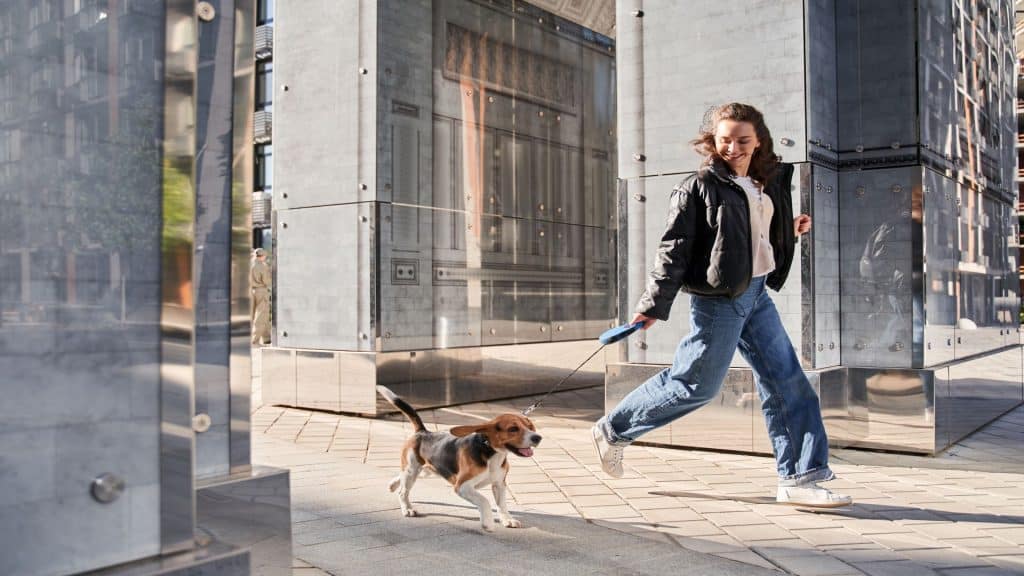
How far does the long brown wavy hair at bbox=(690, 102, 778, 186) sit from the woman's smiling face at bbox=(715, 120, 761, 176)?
0.06 ft

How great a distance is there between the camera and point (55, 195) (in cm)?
204

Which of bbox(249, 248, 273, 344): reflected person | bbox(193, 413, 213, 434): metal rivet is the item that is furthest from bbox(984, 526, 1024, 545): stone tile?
bbox(249, 248, 273, 344): reflected person

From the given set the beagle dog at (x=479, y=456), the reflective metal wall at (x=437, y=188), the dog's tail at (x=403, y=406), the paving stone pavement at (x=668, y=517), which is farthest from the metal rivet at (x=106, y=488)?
the reflective metal wall at (x=437, y=188)

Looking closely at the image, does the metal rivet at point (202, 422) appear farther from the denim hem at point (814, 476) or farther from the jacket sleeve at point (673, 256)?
the denim hem at point (814, 476)

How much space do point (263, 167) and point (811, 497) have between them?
24.6m

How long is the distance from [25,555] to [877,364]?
4.91m

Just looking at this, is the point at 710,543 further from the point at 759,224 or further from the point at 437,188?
the point at 437,188

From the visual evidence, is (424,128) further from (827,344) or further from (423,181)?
(827,344)

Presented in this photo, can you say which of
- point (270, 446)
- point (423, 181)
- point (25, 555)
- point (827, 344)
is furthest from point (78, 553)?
point (423, 181)

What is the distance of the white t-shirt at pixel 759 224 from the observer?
163 inches

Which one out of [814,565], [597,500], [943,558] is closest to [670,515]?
[597,500]

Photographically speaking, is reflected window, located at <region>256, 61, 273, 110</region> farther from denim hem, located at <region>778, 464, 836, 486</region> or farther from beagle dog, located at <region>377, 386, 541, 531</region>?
denim hem, located at <region>778, 464, 836, 486</region>

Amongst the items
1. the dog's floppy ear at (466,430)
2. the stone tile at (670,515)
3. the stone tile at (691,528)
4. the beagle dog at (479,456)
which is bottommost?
the stone tile at (691,528)

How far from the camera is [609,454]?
4.44 metres
